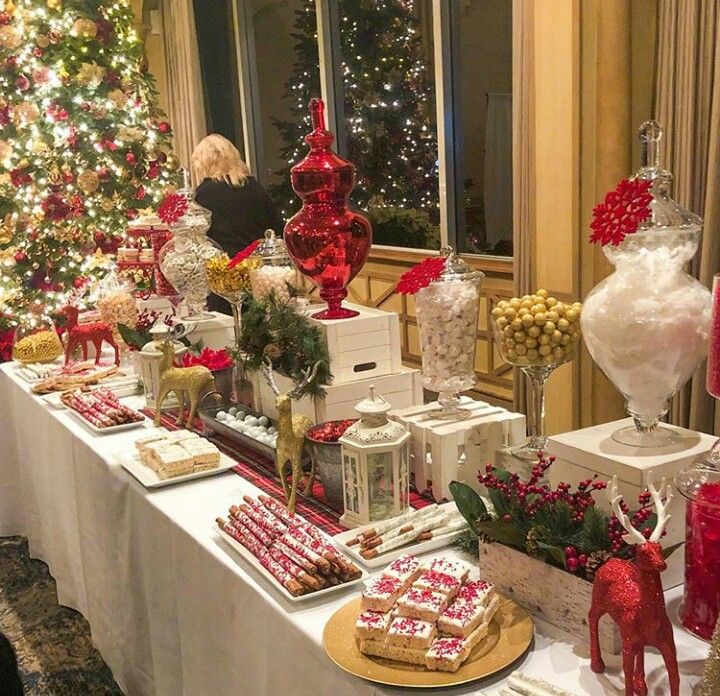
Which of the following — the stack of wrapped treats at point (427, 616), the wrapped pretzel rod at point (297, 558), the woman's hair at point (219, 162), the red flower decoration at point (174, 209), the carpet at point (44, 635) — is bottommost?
the carpet at point (44, 635)

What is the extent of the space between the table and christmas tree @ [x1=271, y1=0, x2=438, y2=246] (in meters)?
3.04

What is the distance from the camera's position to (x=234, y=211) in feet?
13.2

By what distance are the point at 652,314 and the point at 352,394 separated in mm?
858

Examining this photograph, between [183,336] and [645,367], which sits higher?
[645,367]

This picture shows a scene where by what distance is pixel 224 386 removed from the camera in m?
2.32

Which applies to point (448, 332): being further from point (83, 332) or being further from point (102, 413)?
point (83, 332)

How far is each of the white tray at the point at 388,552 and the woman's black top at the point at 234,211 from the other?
274 cm

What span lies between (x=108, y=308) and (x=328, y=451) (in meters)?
1.45

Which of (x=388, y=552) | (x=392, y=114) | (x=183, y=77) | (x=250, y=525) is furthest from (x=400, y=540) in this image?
(x=183, y=77)

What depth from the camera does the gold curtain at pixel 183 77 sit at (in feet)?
21.7

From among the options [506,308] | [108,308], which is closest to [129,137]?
Result: [108,308]

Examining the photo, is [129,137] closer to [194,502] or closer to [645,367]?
[194,502]

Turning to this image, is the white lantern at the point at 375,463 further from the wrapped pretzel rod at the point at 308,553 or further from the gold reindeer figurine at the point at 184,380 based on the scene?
the gold reindeer figurine at the point at 184,380

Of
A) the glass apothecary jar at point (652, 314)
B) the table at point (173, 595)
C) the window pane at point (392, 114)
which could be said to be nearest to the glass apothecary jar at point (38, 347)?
the table at point (173, 595)
